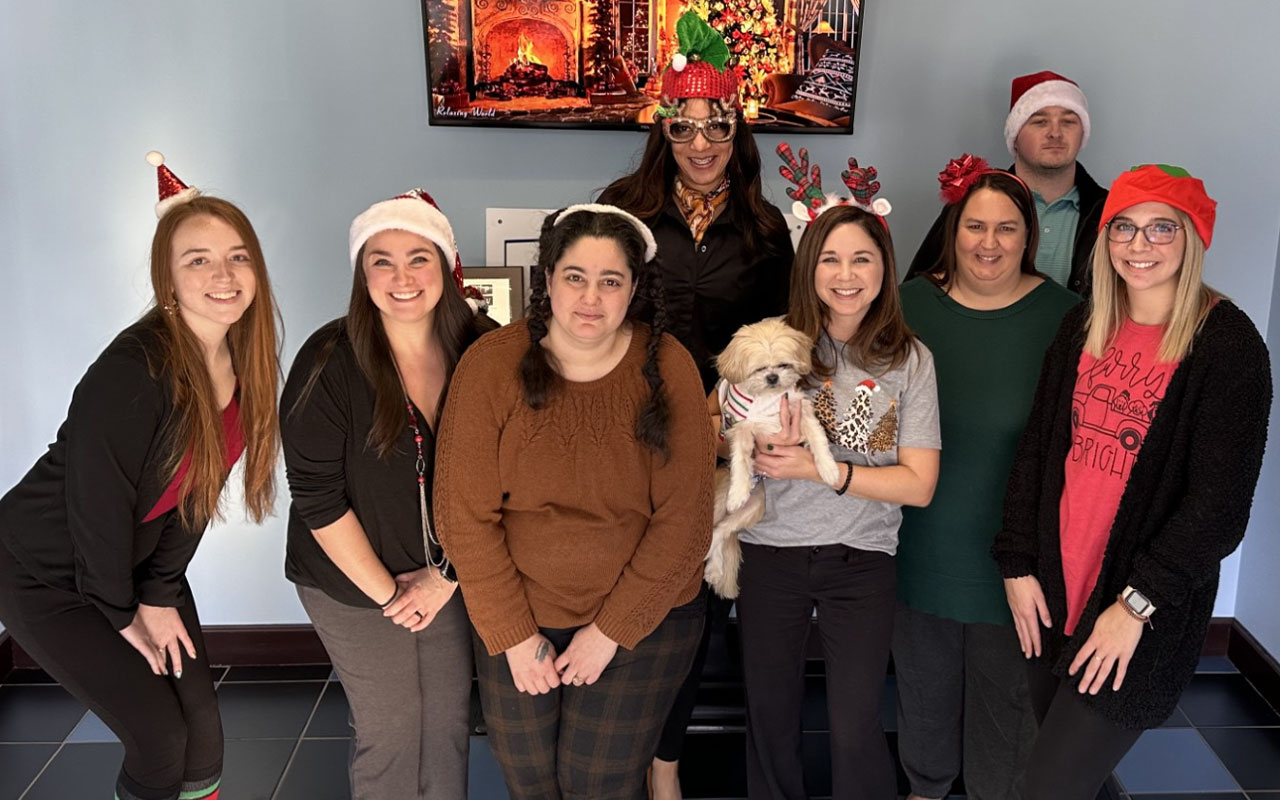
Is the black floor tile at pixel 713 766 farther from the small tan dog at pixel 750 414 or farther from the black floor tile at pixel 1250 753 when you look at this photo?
the black floor tile at pixel 1250 753

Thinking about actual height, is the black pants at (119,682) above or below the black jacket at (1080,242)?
below

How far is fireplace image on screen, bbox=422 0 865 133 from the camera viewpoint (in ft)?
9.50

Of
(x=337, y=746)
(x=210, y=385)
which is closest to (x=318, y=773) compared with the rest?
(x=337, y=746)

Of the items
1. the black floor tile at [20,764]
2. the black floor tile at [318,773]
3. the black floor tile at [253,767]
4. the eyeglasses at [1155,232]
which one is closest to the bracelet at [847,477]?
the eyeglasses at [1155,232]

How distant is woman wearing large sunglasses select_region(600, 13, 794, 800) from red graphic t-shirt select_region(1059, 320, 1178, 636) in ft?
2.76

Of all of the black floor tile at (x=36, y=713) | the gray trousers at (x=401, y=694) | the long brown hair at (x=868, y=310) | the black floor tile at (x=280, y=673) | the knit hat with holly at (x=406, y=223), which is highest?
the knit hat with holly at (x=406, y=223)

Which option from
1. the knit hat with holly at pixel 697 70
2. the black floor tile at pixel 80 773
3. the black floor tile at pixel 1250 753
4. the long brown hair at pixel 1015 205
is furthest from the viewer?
the black floor tile at pixel 1250 753

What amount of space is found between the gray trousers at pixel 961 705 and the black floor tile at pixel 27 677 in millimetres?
2855

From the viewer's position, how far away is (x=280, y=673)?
330 centimetres

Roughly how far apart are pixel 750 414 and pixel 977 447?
0.53 metres

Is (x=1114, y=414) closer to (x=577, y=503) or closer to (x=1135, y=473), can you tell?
(x=1135, y=473)

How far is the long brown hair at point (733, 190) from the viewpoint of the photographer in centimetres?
241

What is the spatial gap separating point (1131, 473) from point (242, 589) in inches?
114

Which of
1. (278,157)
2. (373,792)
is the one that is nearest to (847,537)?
(373,792)
